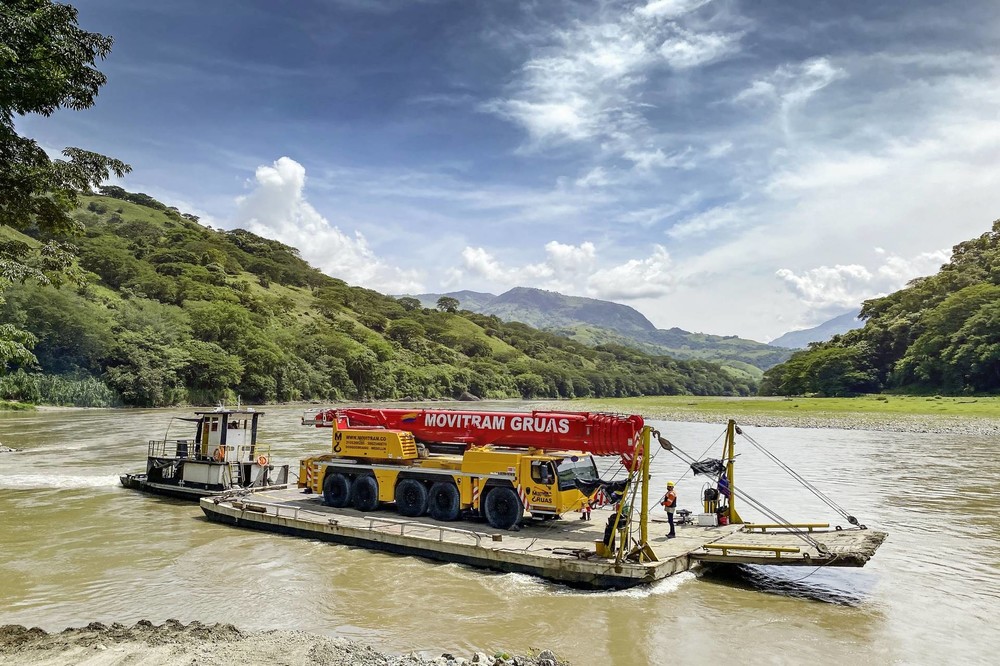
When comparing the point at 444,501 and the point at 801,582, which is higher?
the point at 444,501

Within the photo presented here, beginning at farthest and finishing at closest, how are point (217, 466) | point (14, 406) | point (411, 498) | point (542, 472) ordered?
point (14, 406), point (217, 466), point (411, 498), point (542, 472)

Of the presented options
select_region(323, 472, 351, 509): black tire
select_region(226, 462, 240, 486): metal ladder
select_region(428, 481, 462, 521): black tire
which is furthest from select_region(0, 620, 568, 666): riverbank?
select_region(226, 462, 240, 486): metal ladder

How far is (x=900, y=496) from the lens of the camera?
2597cm

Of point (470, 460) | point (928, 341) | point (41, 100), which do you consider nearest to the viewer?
point (41, 100)

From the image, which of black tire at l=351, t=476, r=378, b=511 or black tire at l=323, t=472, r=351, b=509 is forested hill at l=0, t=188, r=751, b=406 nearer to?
black tire at l=323, t=472, r=351, b=509

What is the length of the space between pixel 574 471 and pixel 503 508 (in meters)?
2.06

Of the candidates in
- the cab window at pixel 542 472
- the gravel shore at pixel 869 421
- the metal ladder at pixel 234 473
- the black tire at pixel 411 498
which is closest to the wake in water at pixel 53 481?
the metal ladder at pixel 234 473

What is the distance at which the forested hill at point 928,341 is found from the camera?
3206 inches

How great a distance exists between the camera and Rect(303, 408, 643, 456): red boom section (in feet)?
51.6

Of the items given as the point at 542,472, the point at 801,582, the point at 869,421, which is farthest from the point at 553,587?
the point at 869,421

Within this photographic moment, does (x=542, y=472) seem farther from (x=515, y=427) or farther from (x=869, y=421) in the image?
(x=869, y=421)

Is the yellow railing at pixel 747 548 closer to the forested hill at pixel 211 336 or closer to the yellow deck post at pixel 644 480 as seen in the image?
the yellow deck post at pixel 644 480

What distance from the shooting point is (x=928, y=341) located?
296ft

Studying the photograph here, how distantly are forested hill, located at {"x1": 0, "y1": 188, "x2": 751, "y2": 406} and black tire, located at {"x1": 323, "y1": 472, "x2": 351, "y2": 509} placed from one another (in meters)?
10.1
